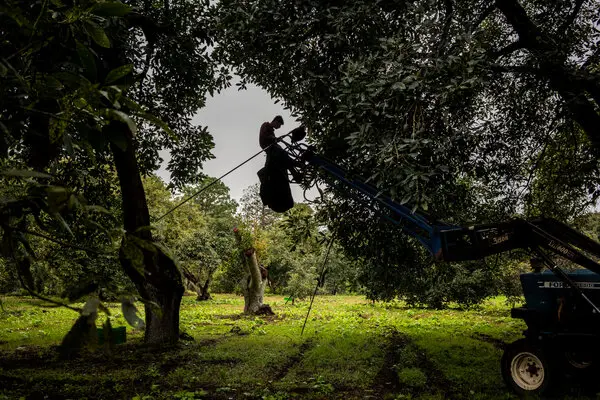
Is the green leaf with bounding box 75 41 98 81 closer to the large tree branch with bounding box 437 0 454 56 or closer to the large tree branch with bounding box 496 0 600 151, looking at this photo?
the large tree branch with bounding box 437 0 454 56

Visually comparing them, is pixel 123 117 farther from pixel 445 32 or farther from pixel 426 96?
pixel 445 32

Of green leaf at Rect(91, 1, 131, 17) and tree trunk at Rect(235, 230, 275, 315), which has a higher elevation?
green leaf at Rect(91, 1, 131, 17)

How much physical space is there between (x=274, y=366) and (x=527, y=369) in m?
4.43

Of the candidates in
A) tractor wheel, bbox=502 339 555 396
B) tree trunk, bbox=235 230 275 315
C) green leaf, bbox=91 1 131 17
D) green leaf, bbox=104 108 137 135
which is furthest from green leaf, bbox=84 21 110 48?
tree trunk, bbox=235 230 275 315

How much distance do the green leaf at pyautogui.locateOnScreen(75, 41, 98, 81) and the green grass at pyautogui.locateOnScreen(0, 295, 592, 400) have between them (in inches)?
136

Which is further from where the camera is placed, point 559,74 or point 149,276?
point 149,276

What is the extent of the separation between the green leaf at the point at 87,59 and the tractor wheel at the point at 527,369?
6.69 metres

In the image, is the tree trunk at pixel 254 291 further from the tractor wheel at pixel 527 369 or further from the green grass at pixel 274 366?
the tractor wheel at pixel 527 369

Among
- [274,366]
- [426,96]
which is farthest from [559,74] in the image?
[274,366]

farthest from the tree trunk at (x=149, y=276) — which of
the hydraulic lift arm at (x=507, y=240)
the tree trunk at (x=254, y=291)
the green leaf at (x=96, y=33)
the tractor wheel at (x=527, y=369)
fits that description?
the tree trunk at (x=254, y=291)

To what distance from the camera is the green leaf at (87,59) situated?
1481 millimetres

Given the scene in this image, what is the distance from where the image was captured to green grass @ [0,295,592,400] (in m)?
6.24

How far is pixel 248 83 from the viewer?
9922 millimetres

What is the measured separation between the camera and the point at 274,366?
317 inches
